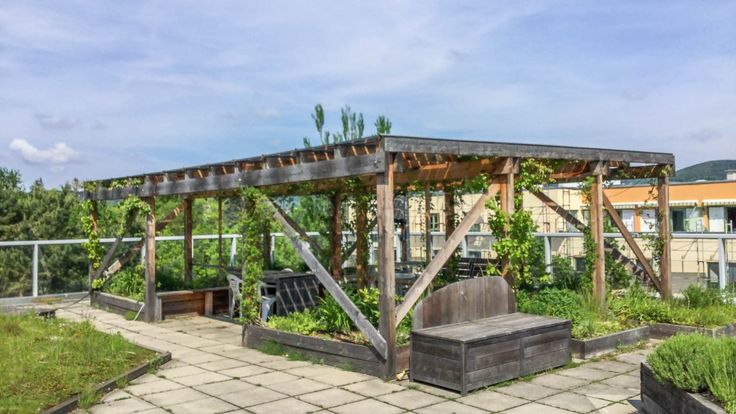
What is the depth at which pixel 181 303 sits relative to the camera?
10.8 metres

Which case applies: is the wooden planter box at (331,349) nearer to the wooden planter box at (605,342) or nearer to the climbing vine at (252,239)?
the climbing vine at (252,239)

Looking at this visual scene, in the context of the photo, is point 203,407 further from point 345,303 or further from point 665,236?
point 665,236

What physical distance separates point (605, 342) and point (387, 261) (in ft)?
9.63

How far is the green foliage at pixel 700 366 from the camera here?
3.91 meters

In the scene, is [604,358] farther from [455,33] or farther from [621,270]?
[455,33]

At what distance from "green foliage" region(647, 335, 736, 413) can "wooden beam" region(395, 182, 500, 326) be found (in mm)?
2420

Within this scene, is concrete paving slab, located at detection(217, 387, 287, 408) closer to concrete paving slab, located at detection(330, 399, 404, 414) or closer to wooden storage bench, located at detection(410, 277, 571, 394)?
concrete paving slab, located at detection(330, 399, 404, 414)

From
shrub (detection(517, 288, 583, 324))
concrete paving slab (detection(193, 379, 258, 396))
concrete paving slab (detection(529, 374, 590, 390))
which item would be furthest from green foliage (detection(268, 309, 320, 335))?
concrete paving slab (detection(529, 374, 590, 390))

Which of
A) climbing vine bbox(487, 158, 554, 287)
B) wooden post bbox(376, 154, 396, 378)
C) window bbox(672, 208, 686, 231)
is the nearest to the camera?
wooden post bbox(376, 154, 396, 378)

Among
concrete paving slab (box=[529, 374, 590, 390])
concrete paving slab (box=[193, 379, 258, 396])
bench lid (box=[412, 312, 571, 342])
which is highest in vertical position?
bench lid (box=[412, 312, 571, 342])

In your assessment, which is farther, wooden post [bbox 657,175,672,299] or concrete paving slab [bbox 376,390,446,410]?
wooden post [bbox 657,175,672,299]

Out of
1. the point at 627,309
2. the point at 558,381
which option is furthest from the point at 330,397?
the point at 627,309

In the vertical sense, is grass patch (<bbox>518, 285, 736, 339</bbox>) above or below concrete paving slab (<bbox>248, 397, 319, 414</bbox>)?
above

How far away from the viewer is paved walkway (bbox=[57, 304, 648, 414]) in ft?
17.4
